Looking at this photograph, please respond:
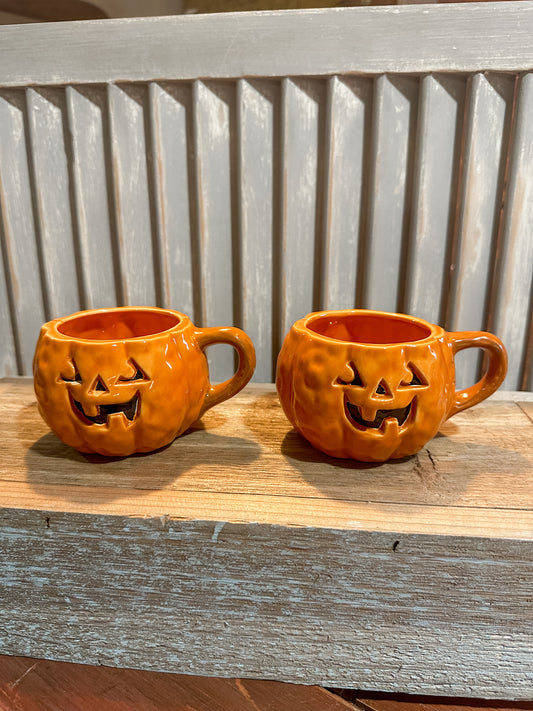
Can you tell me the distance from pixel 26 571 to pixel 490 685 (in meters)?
0.34

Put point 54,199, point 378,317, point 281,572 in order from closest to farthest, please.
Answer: point 281,572
point 378,317
point 54,199

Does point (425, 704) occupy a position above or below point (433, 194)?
below

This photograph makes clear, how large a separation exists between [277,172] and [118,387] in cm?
29

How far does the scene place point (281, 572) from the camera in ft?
1.20

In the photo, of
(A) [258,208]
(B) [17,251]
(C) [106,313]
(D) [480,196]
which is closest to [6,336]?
(B) [17,251]

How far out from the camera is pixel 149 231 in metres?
0.58

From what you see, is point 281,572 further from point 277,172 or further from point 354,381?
point 277,172

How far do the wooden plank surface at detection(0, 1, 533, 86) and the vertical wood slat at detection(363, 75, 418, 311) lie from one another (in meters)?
0.02

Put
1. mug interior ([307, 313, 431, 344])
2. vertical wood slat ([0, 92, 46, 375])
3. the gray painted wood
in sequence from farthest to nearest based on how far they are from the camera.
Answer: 1. vertical wood slat ([0, 92, 46, 375])
2. mug interior ([307, 313, 431, 344])
3. the gray painted wood

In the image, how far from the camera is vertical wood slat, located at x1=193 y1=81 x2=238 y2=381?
54cm

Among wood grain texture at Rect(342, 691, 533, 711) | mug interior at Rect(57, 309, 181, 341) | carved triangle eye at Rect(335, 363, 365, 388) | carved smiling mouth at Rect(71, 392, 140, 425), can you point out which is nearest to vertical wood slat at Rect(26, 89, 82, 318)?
mug interior at Rect(57, 309, 181, 341)

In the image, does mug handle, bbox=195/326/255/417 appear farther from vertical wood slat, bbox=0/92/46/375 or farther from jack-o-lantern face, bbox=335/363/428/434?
vertical wood slat, bbox=0/92/46/375

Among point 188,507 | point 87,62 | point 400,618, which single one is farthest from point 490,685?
point 87,62

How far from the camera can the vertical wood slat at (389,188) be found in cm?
52
